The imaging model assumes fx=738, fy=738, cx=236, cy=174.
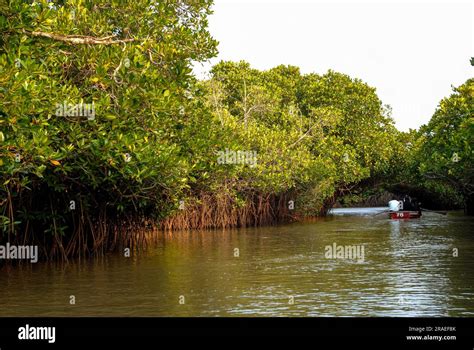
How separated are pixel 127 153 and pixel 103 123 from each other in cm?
74

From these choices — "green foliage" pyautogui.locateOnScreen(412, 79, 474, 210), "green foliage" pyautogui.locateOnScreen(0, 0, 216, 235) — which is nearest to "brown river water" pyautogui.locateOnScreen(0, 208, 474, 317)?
"green foliage" pyautogui.locateOnScreen(0, 0, 216, 235)

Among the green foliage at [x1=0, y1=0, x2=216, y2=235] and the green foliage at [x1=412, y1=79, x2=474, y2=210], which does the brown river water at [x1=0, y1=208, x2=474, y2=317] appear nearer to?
the green foliage at [x1=0, y1=0, x2=216, y2=235]

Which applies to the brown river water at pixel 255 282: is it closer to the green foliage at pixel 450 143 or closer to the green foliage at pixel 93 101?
the green foliage at pixel 93 101

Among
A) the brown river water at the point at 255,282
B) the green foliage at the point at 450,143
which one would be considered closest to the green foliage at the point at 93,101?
the brown river water at the point at 255,282

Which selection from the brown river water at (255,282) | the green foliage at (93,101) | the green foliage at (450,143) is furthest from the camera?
the green foliage at (450,143)

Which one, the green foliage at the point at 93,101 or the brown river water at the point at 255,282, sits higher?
the green foliage at the point at 93,101

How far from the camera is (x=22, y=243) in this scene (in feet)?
55.3

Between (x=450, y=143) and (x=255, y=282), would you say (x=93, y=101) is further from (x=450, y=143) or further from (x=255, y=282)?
(x=450, y=143)

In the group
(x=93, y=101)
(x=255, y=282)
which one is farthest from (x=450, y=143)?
(x=93, y=101)

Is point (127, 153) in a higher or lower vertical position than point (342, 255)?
higher
